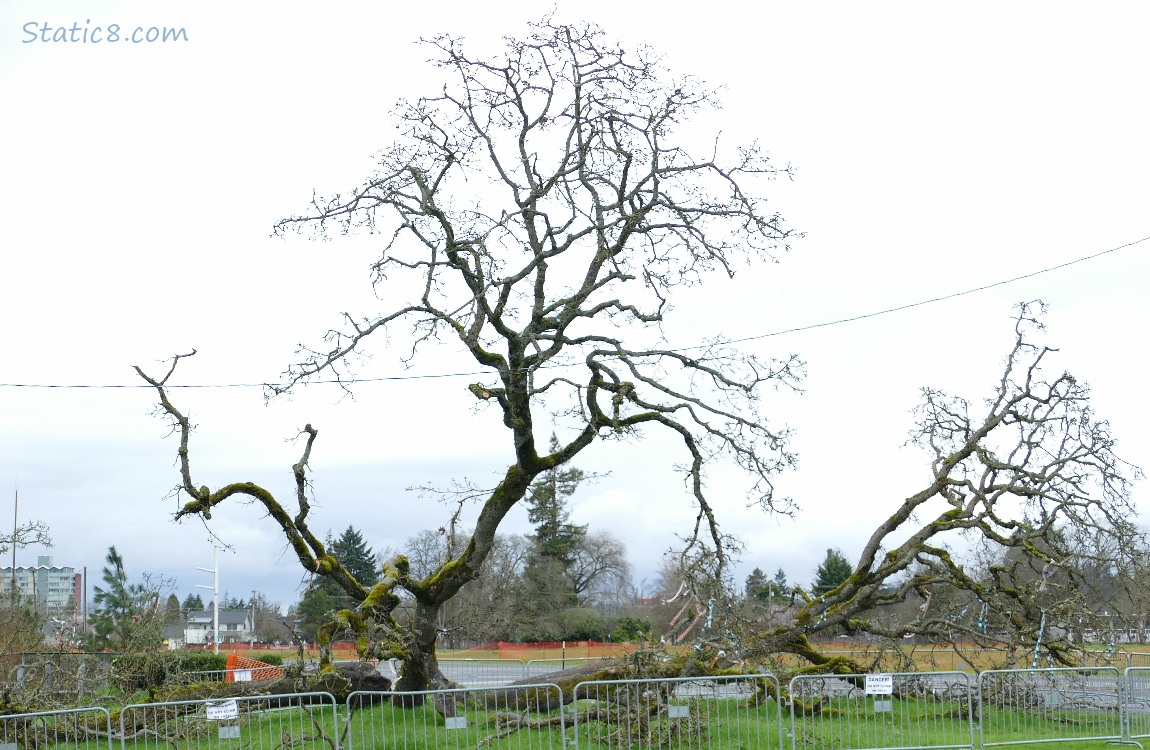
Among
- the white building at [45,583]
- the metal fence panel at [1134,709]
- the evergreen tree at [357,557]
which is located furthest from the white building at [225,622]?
the metal fence panel at [1134,709]

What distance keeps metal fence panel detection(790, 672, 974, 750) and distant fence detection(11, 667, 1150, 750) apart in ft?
0.10

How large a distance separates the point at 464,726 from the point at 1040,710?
27.1ft

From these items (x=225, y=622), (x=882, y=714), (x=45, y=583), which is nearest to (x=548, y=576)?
(x=45, y=583)

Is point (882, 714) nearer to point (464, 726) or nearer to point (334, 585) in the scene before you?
point (464, 726)

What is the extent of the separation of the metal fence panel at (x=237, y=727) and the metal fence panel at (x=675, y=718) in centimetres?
317

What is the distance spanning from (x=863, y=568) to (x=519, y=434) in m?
7.35

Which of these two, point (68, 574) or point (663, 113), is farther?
point (68, 574)

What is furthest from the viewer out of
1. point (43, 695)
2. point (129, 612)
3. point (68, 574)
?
point (68, 574)

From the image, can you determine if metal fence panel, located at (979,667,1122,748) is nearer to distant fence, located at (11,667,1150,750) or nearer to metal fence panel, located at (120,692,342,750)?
distant fence, located at (11,667,1150,750)

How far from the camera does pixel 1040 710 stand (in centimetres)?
1559

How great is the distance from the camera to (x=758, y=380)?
56.9 ft

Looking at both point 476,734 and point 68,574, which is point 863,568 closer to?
point 476,734

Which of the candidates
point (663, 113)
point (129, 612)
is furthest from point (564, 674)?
point (129, 612)

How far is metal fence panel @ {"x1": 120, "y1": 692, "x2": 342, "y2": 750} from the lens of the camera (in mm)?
12453
